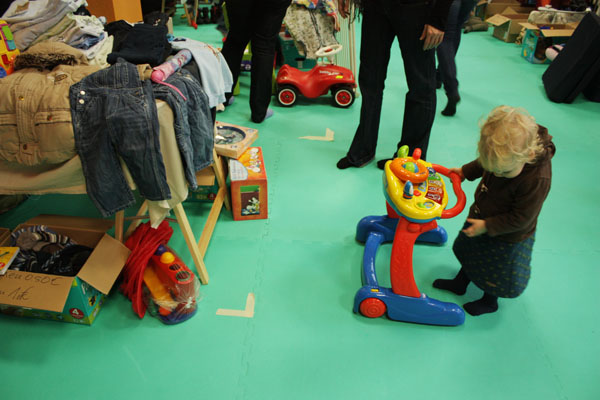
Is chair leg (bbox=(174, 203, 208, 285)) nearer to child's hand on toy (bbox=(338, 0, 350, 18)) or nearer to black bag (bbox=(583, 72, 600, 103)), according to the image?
child's hand on toy (bbox=(338, 0, 350, 18))

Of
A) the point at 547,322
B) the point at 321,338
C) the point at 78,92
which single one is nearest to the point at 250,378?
the point at 321,338

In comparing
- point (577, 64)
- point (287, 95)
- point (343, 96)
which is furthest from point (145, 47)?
point (577, 64)

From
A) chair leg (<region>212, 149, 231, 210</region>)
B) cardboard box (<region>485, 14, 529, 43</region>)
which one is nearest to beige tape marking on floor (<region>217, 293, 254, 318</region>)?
chair leg (<region>212, 149, 231, 210</region>)

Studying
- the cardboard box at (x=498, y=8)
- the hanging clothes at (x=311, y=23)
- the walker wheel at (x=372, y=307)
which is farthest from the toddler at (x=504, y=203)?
the cardboard box at (x=498, y=8)

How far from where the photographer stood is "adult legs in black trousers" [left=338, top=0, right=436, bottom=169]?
6.29ft

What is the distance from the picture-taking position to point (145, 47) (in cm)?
147

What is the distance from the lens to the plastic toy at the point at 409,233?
1395 mm

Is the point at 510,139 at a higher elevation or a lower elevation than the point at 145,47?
lower

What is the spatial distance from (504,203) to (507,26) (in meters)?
4.55

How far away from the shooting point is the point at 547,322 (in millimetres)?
1578

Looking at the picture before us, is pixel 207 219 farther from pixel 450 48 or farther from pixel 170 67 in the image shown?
pixel 450 48

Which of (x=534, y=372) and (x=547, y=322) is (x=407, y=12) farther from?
(x=534, y=372)

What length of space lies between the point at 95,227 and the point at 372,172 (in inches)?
60.2

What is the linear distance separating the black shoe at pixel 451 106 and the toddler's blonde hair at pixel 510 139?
6.41ft
